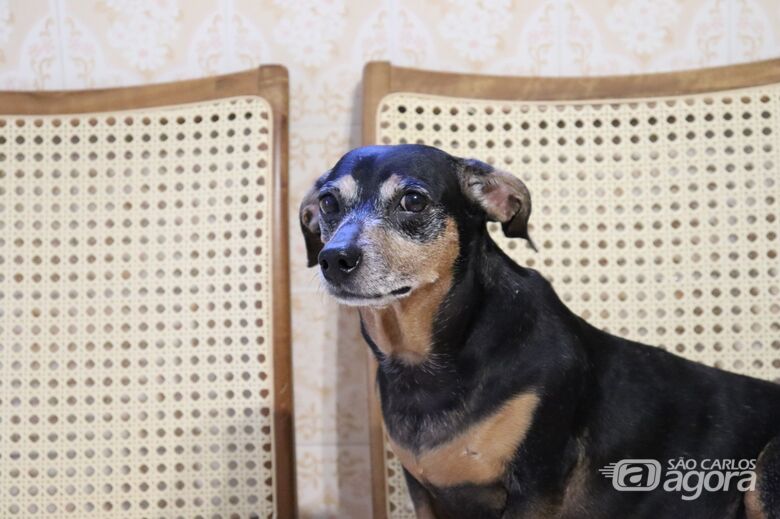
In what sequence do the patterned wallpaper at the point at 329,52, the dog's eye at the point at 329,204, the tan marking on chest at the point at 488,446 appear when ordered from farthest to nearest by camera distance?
1. the patterned wallpaper at the point at 329,52
2. the dog's eye at the point at 329,204
3. the tan marking on chest at the point at 488,446

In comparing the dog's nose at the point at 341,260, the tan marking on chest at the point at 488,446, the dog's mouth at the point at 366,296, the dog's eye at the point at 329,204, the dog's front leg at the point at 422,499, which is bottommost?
the dog's front leg at the point at 422,499

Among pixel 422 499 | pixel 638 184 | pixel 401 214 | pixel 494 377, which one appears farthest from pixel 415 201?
pixel 638 184

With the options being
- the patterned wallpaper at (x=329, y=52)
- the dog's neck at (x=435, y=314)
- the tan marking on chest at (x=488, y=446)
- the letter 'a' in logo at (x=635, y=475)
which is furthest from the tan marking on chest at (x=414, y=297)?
the patterned wallpaper at (x=329, y=52)

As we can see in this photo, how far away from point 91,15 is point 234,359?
0.82 meters

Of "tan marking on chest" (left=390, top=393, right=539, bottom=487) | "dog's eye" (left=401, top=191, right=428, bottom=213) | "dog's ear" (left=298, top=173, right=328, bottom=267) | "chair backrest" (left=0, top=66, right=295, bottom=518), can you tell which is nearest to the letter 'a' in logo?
"tan marking on chest" (left=390, top=393, right=539, bottom=487)

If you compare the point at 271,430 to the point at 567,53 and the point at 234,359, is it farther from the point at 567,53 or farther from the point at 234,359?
the point at 567,53

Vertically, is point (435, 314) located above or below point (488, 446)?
above

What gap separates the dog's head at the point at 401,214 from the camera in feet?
2.99

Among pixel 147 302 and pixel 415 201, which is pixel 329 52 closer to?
pixel 147 302

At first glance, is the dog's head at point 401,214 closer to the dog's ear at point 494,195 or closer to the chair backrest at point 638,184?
the dog's ear at point 494,195

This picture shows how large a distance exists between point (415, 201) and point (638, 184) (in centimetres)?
63

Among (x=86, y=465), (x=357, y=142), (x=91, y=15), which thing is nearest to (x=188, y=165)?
(x=357, y=142)

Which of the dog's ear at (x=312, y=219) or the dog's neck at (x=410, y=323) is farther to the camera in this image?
the dog's ear at (x=312, y=219)

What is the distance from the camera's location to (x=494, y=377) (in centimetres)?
92
